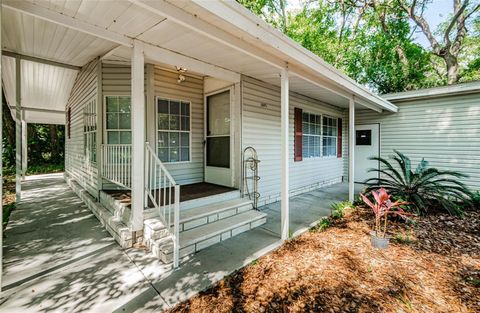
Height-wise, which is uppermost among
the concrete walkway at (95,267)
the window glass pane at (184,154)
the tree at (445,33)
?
the tree at (445,33)

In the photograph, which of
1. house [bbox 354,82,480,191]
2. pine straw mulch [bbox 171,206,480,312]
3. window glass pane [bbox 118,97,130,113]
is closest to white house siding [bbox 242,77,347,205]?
pine straw mulch [bbox 171,206,480,312]

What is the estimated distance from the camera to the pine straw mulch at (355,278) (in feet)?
6.88

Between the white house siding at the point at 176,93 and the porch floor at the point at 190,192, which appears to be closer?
the porch floor at the point at 190,192

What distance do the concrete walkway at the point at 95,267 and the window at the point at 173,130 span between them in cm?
189

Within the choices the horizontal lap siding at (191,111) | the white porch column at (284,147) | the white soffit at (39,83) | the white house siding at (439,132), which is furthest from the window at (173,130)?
the white house siding at (439,132)

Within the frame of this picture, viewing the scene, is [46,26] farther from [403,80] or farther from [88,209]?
[403,80]

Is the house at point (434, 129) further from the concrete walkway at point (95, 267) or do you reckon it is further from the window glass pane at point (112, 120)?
the window glass pane at point (112, 120)

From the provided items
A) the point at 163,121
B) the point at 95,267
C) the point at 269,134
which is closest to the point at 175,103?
the point at 163,121

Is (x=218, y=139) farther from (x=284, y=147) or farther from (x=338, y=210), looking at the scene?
(x=338, y=210)

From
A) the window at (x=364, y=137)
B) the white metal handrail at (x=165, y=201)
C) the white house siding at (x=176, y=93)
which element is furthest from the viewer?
the window at (x=364, y=137)

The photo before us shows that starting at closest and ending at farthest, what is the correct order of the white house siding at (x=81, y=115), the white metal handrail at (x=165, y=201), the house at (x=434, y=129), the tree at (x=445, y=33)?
the white metal handrail at (x=165, y=201) → the white house siding at (x=81, y=115) → the house at (x=434, y=129) → the tree at (x=445, y=33)

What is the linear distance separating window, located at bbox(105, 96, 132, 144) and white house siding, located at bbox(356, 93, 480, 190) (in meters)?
7.91

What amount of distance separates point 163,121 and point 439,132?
25.4 feet

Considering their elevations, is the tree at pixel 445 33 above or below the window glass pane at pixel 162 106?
above
